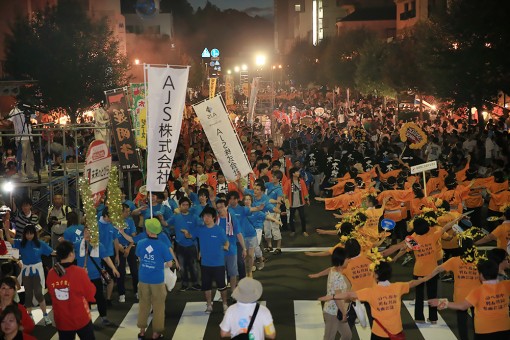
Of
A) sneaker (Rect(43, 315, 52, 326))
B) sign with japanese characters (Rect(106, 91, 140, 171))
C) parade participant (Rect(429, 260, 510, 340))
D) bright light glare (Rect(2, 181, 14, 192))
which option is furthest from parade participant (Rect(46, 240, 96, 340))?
bright light glare (Rect(2, 181, 14, 192))

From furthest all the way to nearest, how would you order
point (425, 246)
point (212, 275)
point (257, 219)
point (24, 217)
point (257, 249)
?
1. point (257, 249)
2. point (257, 219)
3. point (24, 217)
4. point (212, 275)
5. point (425, 246)

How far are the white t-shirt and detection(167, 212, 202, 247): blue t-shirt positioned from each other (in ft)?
19.1

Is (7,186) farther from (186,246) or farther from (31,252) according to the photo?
(31,252)

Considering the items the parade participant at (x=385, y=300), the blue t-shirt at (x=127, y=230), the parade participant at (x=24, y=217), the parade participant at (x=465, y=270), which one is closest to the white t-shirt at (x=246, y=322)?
the parade participant at (x=385, y=300)

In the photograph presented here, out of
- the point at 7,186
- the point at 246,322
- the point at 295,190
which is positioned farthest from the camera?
the point at 295,190

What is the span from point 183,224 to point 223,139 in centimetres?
255

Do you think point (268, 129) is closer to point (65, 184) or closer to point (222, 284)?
point (65, 184)

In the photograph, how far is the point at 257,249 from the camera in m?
13.6

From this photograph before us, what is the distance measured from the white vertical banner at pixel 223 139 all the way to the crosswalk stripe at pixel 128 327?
12.5ft

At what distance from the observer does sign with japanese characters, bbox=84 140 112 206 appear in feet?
41.8

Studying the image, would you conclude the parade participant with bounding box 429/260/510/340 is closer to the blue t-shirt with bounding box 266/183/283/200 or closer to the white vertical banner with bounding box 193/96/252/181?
the white vertical banner with bounding box 193/96/252/181

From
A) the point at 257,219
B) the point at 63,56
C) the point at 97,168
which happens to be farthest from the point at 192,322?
the point at 63,56

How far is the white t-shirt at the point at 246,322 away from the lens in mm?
6566

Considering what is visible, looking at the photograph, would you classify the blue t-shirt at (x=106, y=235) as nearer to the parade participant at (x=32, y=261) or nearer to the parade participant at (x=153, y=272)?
the parade participant at (x=32, y=261)
